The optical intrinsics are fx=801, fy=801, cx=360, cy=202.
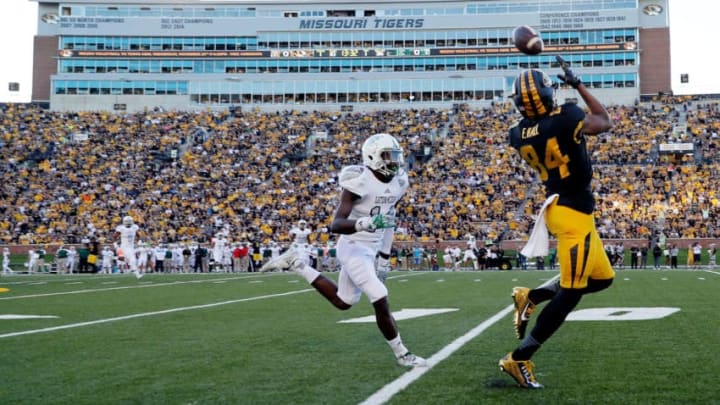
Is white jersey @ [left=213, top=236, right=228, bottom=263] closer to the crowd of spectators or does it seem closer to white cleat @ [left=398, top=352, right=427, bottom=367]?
the crowd of spectators

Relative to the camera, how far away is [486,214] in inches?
1476

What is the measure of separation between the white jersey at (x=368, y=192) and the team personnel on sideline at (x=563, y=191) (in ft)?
4.26

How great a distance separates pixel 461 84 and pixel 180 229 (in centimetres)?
2391

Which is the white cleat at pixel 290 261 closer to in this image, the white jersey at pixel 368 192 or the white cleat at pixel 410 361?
the white jersey at pixel 368 192

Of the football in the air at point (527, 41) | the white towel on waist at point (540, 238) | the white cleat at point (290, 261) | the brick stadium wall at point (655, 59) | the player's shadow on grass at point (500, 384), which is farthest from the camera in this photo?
the brick stadium wall at point (655, 59)

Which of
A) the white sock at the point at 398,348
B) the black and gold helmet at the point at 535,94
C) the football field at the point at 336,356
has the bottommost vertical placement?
the football field at the point at 336,356

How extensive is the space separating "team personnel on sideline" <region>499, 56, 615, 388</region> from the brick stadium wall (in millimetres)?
57808

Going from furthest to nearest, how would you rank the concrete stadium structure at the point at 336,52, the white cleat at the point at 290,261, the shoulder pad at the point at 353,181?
the concrete stadium structure at the point at 336,52 → the white cleat at the point at 290,261 → the shoulder pad at the point at 353,181

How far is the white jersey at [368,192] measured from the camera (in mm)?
5781

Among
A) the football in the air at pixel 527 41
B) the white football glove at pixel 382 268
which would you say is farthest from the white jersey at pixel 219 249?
the football in the air at pixel 527 41

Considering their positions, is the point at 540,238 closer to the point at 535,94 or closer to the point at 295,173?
the point at 535,94

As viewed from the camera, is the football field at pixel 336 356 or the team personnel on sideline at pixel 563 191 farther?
the team personnel on sideline at pixel 563 191

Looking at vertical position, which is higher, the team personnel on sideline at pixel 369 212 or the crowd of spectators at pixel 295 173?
the crowd of spectators at pixel 295 173

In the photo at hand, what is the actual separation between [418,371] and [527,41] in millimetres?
2199
